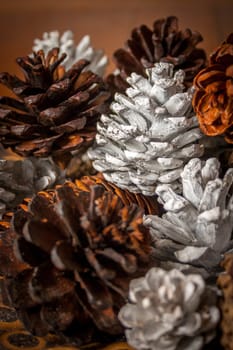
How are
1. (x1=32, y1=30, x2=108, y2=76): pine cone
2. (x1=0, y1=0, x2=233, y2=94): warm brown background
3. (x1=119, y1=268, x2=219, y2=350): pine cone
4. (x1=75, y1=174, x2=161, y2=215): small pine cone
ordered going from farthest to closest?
(x1=0, y1=0, x2=233, y2=94): warm brown background → (x1=32, y1=30, x2=108, y2=76): pine cone → (x1=75, y1=174, x2=161, y2=215): small pine cone → (x1=119, y1=268, x2=219, y2=350): pine cone

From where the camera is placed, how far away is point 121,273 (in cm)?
32

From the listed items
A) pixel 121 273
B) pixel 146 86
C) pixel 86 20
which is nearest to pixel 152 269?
pixel 121 273

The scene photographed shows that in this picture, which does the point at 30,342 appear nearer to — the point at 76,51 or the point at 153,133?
the point at 153,133

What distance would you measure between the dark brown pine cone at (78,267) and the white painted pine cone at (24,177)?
0.10m

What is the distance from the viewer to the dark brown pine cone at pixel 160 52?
474mm

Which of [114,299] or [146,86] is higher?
[146,86]

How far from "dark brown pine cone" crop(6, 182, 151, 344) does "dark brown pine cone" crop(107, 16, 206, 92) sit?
182 mm

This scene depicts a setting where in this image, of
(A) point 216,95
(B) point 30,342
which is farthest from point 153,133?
(B) point 30,342

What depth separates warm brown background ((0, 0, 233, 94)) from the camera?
30.4 inches

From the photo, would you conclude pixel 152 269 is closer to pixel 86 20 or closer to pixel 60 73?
pixel 60 73

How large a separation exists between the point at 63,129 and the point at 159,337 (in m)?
0.20

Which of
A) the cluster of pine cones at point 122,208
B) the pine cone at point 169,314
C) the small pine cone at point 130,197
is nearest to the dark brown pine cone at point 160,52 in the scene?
the cluster of pine cones at point 122,208

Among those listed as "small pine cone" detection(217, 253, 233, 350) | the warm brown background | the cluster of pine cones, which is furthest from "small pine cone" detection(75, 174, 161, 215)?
the warm brown background

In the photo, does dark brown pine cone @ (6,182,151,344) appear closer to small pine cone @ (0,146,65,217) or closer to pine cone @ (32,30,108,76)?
small pine cone @ (0,146,65,217)
